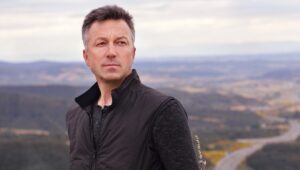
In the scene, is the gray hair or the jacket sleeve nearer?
the jacket sleeve

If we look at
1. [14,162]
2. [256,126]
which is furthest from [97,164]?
[256,126]

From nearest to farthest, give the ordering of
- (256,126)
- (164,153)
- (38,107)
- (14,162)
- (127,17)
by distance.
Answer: (164,153) → (127,17) → (14,162) → (256,126) → (38,107)

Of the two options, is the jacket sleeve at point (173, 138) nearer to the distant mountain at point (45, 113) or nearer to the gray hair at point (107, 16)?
the gray hair at point (107, 16)

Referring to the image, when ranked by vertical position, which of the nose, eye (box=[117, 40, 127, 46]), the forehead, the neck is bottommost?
the neck

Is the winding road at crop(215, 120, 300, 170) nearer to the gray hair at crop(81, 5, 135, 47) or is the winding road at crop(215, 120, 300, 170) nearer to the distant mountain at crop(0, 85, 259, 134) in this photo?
the distant mountain at crop(0, 85, 259, 134)

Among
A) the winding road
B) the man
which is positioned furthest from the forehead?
the winding road

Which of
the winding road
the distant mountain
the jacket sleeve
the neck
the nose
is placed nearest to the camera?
the jacket sleeve

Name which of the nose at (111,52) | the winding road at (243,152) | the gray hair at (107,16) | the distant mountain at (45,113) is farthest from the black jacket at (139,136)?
the distant mountain at (45,113)

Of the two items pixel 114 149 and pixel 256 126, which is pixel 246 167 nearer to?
pixel 256 126

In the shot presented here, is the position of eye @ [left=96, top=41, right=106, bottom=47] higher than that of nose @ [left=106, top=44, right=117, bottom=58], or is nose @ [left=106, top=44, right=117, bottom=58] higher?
eye @ [left=96, top=41, right=106, bottom=47]
